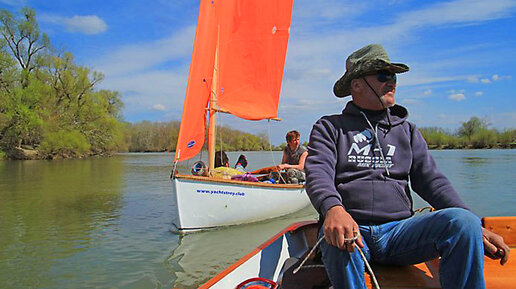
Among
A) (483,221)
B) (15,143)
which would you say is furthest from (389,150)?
(15,143)

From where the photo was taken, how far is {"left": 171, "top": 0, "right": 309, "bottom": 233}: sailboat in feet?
19.7

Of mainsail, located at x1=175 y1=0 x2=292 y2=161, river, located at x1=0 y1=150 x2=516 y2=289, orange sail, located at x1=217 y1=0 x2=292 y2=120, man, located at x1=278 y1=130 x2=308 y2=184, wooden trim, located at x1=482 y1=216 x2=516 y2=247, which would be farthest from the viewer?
orange sail, located at x1=217 y1=0 x2=292 y2=120

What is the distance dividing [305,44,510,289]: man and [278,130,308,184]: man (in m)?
5.13

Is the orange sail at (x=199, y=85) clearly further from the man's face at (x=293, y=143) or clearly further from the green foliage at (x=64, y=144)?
the green foliage at (x=64, y=144)

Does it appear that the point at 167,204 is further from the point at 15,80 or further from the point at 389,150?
the point at 15,80

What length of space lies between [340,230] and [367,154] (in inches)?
19.9

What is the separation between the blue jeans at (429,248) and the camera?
1430 millimetres

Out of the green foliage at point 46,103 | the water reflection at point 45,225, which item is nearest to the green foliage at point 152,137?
the green foliage at point 46,103

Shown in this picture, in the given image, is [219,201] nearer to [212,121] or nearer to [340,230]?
[212,121]

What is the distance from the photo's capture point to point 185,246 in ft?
17.9

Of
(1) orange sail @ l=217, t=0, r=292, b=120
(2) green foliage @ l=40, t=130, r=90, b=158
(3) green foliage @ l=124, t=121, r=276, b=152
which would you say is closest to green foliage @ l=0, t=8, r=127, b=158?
(2) green foliage @ l=40, t=130, r=90, b=158

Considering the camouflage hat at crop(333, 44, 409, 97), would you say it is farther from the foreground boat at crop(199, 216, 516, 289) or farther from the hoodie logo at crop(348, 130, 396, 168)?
the foreground boat at crop(199, 216, 516, 289)

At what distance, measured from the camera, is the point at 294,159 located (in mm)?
7465

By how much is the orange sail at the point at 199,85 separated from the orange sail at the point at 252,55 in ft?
1.43
